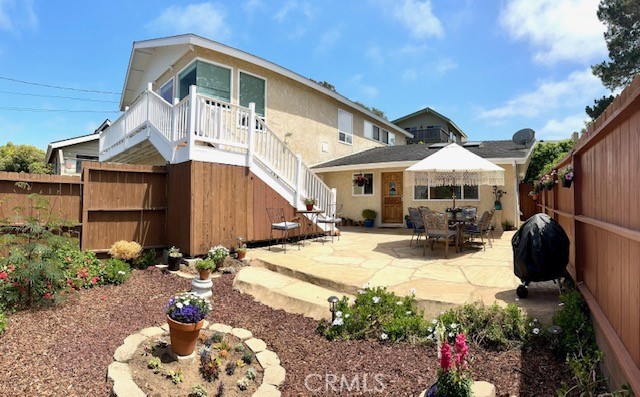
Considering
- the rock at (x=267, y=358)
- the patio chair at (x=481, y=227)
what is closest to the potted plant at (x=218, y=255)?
the rock at (x=267, y=358)

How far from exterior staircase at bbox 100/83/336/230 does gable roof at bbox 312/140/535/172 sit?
3.58m

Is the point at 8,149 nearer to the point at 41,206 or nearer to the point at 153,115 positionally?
the point at 153,115

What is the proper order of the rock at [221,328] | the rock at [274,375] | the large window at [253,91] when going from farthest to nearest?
the large window at [253,91] → the rock at [221,328] → the rock at [274,375]

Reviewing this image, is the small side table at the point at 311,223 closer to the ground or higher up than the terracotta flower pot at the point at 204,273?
higher up

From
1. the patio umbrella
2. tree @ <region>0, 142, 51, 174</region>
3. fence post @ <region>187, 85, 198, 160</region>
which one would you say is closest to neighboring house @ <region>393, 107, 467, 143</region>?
the patio umbrella

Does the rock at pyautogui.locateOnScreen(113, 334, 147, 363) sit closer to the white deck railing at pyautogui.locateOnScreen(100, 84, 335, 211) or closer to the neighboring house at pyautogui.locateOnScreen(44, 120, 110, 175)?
the white deck railing at pyautogui.locateOnScreen(100, 84, 335, 211)

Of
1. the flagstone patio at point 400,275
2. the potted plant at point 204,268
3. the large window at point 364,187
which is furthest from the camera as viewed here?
the large window at point 364,187

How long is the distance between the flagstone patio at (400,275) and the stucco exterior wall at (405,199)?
3.70 metres

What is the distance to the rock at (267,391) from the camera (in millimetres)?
2723

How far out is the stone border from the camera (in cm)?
264

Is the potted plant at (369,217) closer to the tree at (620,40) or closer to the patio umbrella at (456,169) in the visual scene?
the patio umbrella at (456,169)

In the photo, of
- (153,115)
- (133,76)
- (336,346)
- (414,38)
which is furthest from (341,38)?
(336,346)

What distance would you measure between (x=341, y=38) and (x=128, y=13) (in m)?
7.54

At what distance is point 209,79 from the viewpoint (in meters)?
10.2
